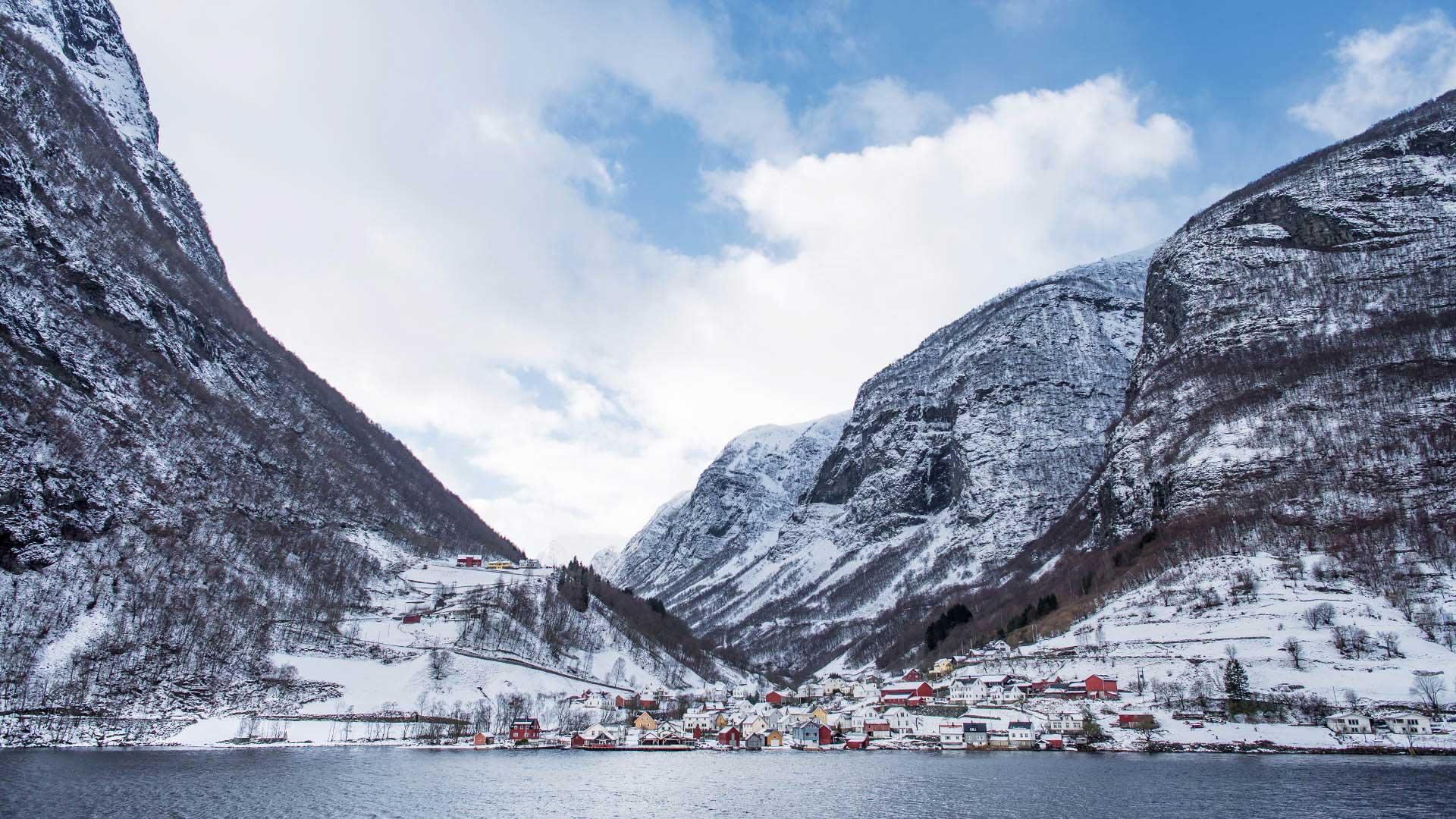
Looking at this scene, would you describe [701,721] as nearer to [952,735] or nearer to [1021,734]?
[952,735]

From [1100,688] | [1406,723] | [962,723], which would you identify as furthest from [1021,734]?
[1406,723]

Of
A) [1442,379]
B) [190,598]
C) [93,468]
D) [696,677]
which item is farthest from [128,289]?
[1442,379]

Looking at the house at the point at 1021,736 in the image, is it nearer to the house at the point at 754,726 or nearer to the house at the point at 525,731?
the house at the point at 754,726

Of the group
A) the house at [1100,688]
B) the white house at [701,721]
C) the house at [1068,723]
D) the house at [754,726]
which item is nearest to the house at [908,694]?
the house at [754,726]

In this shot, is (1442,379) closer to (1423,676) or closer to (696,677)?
(1423,676)

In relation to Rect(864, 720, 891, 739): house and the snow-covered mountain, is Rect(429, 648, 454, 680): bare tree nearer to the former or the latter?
the snow-covered mountain

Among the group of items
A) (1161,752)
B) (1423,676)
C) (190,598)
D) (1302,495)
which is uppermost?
(1302,495)
